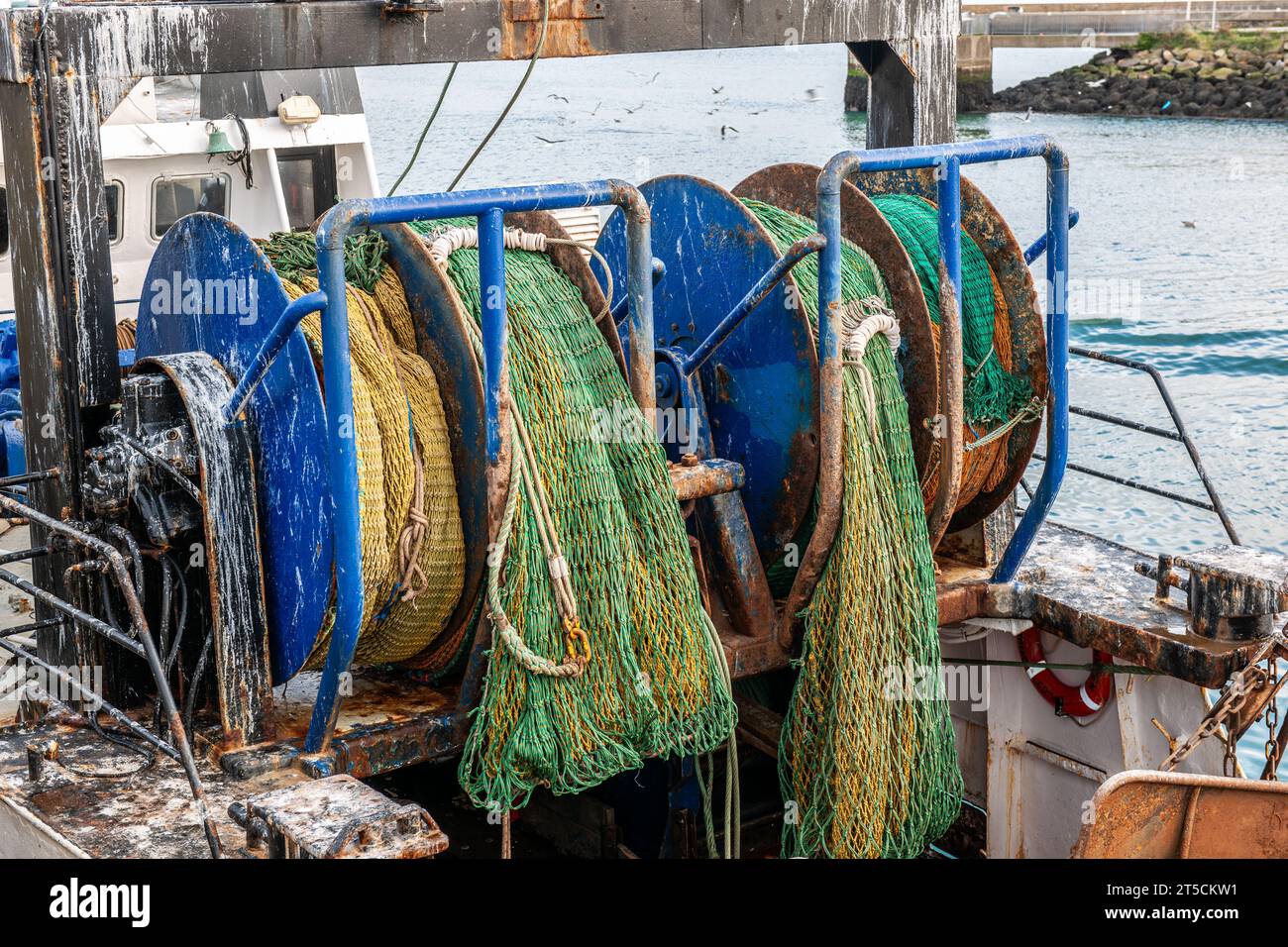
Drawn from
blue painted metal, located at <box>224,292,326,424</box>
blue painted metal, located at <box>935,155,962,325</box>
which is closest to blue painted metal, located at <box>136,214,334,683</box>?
blue painted metal, located at <box>224,292,326,424</box>

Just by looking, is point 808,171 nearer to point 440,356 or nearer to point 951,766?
point 440,356

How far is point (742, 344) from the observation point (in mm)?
5379

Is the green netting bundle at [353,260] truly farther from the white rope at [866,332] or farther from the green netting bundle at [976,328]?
the green netting bundle at [976,328]

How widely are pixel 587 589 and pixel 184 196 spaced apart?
7.46 m

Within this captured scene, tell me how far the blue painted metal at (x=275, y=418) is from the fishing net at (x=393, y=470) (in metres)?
0.11

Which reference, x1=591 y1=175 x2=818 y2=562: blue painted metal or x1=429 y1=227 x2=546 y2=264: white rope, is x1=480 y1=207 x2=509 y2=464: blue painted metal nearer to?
x1=429 y1=227 x2=546 y2=264: white rope

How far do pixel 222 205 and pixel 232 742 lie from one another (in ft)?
23.8

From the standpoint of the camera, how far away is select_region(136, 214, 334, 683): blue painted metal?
14.4 ft

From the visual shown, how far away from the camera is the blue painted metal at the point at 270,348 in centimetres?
409

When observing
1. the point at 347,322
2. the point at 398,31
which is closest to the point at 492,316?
the point at 347,322

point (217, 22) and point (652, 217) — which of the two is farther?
point (652, 217)

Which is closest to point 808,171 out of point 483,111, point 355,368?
point 355,368

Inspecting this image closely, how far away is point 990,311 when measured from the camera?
566cm

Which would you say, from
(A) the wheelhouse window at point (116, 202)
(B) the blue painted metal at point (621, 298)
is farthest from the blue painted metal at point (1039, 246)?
(A) the wheelhouse window at point (116, 202)
